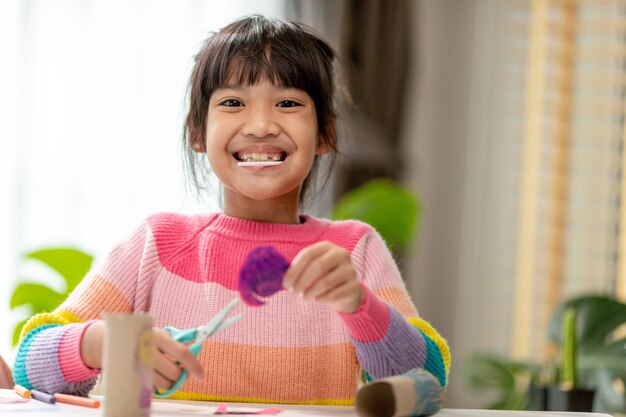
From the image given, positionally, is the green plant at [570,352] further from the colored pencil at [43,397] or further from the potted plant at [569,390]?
the colored pencil at [43,397]

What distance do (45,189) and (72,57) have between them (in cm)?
41

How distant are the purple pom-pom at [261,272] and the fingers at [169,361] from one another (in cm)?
11

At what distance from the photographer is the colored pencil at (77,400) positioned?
1079 millimetres

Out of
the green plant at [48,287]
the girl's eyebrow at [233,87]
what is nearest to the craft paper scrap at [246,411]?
the girl's eyebrow at [233,87]

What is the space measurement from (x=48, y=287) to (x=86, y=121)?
0.77m

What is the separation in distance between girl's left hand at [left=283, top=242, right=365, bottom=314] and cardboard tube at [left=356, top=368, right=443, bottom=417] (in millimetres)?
101

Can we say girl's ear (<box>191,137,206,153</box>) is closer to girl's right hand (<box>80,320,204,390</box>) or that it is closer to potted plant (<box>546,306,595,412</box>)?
girl's right hand (<box>80,320,204,390</box>)

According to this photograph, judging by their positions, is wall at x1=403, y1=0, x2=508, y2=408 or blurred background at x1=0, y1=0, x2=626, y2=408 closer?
blurred background at x1=0, y1=0, x2=626, y2=408

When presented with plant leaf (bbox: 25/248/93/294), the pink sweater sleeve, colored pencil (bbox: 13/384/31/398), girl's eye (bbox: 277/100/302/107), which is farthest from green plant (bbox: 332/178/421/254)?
colored pencil (bbox: 13/384/31/398)

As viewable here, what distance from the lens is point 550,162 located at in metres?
3.71

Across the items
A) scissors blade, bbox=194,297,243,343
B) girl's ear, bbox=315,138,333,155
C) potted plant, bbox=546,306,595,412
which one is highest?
girl's ear, bbox=315,138,333,155

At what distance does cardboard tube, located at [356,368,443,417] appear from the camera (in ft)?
3.22

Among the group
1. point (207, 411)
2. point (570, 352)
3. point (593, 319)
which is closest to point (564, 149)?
point (593, 319)

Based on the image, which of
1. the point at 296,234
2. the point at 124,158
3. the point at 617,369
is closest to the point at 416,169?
the point at 124,158
